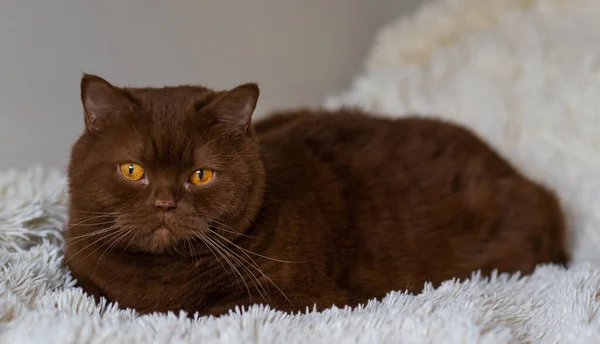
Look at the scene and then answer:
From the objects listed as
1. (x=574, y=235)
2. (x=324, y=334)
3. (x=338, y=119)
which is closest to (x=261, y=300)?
(x=324, y=334)

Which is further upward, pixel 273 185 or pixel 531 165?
pixel 531 165

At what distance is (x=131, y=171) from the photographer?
3.18 ft

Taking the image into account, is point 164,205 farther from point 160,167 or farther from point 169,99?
point 169,99

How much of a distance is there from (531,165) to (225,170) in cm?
89

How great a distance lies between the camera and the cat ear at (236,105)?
39.4 inches

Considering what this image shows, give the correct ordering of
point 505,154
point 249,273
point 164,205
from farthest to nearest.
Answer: point 505,154 < point 249,273 < point 164,205

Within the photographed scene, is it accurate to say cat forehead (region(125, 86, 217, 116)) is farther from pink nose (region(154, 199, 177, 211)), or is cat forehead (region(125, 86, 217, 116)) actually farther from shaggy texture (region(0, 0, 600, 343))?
shaggy texture (region(0, 0, 600, 343))

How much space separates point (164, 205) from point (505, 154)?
0.98 metres

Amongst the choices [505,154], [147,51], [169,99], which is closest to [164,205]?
[169,99]

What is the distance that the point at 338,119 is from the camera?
1.47 meters

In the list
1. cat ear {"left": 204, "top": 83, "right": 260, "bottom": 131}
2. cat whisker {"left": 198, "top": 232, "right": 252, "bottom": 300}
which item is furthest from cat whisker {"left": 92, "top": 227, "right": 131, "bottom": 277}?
cat ear {"left": 204, "top": 83, "right": 260, "bottom": 131}

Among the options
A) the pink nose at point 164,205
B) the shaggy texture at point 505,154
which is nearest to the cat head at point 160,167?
the pink nose at point 164,205

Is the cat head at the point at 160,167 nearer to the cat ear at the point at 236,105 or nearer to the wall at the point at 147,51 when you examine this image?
the cat ear at the point at 236,105

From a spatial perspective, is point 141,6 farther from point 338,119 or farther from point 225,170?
point 225,170
